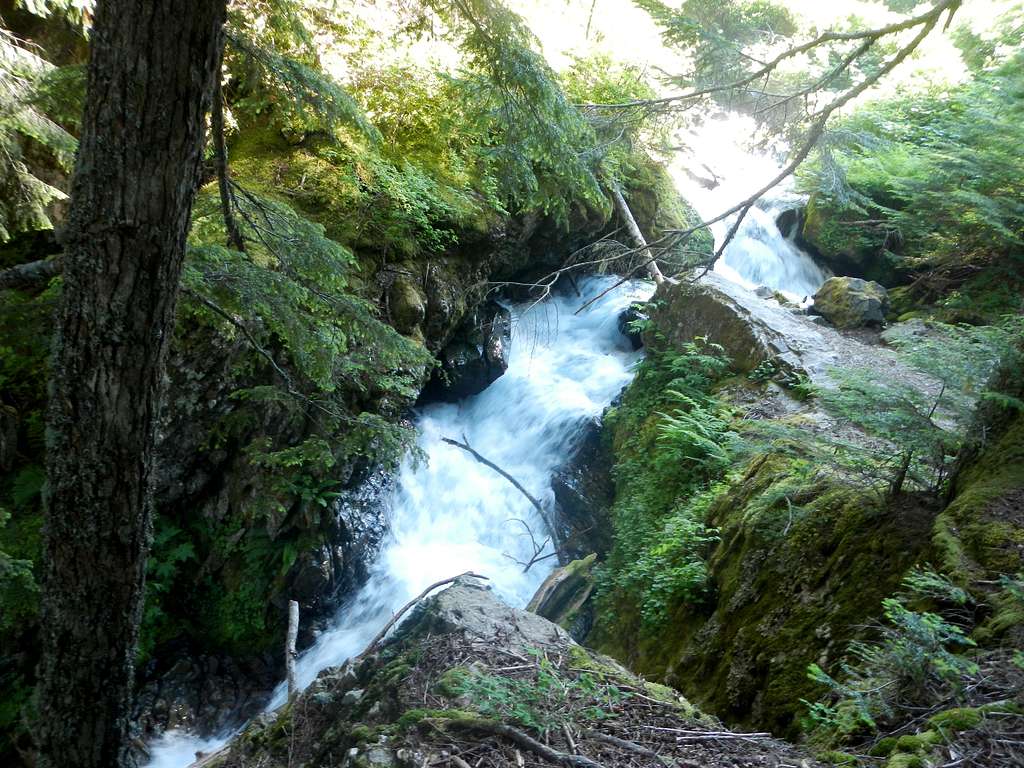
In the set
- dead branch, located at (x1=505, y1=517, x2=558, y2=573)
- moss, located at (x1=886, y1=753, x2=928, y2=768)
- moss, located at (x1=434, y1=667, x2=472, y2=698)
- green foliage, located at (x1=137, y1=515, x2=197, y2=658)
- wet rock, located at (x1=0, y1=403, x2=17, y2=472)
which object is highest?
moss, located at (x1=886, y1=753, x2=928, y2=768)

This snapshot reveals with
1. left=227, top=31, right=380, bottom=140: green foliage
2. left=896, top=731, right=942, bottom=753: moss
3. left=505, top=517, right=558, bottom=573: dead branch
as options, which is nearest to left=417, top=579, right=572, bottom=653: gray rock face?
left=896, top=731, right=942, bottom=753: moss

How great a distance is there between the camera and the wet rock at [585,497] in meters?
8.48

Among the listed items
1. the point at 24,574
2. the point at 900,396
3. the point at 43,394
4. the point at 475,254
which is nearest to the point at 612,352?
the point at 475,254

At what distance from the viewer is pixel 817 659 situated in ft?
11.6

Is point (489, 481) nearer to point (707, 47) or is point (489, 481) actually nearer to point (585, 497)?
point (585, 497)

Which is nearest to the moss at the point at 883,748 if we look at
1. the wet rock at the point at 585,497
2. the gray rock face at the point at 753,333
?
the wet rock at the point at 585,497

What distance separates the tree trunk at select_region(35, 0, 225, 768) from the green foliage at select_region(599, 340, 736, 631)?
13.6ft

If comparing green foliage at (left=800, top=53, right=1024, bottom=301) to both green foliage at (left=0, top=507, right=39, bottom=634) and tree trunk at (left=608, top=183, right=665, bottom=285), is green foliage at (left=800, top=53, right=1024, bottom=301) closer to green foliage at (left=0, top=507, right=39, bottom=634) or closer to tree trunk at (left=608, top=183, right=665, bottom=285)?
tree trunk at (left=608, top=183, right=665, bottom=285)

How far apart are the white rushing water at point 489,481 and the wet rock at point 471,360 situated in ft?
0.76

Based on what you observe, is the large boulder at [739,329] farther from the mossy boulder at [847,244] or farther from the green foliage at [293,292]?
the green foliage at [293,292]

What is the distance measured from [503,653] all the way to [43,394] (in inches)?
222

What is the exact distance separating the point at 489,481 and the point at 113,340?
723 cm

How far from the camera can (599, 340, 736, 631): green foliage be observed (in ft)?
18.4

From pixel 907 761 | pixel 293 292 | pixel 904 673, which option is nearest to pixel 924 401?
pixel 904 673
